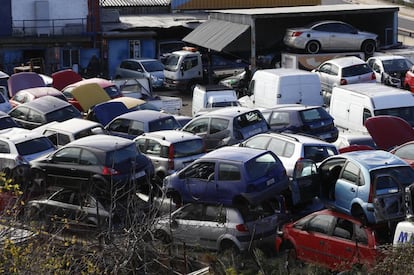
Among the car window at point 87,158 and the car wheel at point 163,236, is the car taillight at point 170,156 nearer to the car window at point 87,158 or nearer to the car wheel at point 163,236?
the car window at point 87,158

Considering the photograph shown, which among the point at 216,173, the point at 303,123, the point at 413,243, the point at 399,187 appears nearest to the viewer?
the point at 413,243

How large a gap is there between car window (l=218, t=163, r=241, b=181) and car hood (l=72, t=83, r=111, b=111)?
1156 cm

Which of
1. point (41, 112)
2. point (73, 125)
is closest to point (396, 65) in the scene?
point (41, 112)

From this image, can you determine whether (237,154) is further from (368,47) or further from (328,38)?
(368,47)

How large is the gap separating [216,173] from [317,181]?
197 centimetres

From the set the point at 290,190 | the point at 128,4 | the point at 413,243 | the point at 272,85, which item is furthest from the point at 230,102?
the point at 128,4

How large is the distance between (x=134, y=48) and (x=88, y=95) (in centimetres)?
1497

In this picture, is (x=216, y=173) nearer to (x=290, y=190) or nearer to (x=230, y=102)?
(x=290, y=190)

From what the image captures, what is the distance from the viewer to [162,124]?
930 inches

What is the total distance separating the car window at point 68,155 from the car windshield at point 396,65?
16902mm

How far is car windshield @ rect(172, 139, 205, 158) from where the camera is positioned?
69.3ft

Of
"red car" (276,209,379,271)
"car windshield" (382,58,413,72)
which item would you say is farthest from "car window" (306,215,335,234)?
"car windshield" (382,58,413,72)

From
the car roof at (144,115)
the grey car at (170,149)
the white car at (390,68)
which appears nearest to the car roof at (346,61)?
the white car at (390,68)

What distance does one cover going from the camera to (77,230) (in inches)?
685
